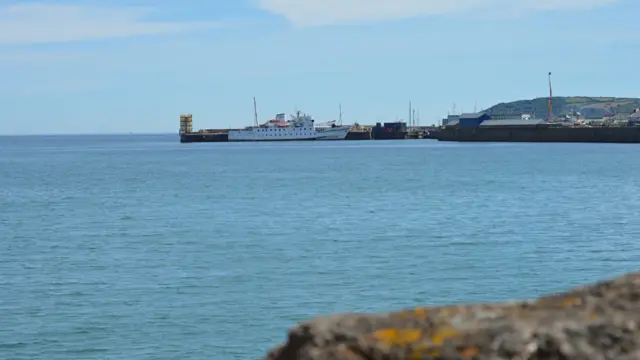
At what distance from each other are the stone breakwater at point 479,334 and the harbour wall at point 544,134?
142 m

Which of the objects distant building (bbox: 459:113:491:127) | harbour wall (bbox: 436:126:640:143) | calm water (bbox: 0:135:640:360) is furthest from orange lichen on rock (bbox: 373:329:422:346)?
distant building (bbox: 459:113:491:127)

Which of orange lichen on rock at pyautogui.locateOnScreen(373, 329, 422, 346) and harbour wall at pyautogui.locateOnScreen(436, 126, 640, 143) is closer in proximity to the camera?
orange lichen on rock at pyautogui.locateOnScreen(373, 329, 422, 346)

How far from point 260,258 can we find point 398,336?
22.7m

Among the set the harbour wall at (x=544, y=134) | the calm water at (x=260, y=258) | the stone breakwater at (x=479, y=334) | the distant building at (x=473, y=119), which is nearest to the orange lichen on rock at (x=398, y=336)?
the stone breakwater at (x=479, y=334)

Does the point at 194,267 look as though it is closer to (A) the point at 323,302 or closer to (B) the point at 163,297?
→ (B) the point at 163,297

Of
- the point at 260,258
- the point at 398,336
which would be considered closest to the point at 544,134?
the point at 260,258

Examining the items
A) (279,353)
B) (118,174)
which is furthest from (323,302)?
(118,174)

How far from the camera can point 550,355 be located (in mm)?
2932

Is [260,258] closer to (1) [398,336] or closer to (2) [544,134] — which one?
(1) [398,336]

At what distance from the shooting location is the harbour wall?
471ft

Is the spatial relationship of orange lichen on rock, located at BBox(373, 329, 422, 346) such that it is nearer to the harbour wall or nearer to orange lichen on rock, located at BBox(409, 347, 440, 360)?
orange lichen on rock, located at BBox(409, 347, 440, 360)

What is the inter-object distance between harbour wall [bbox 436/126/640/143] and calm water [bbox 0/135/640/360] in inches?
3639

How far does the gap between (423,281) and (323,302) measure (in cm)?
309

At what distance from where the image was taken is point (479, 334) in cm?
297
